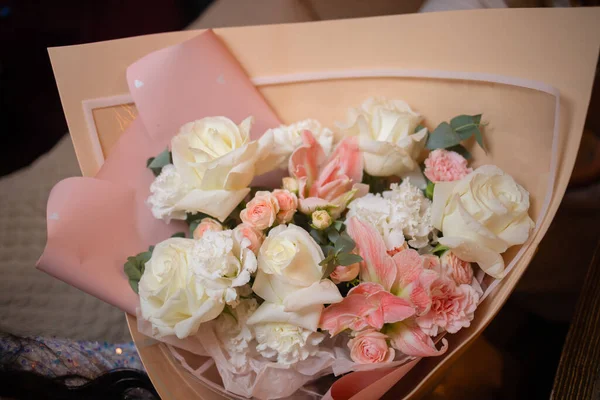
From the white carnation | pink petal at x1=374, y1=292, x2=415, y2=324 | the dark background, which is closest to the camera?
pink petal at x1=374, y1=292, x2=415, y2=324

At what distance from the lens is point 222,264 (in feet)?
1.55

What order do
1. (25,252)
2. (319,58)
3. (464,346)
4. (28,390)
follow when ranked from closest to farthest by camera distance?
(464,346)
(28,390)
(319,58)
(25,252)

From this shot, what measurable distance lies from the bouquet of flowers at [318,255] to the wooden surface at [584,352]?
157 mm

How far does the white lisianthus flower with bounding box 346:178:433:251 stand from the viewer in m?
0.53

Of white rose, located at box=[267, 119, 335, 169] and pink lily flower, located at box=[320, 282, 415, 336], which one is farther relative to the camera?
→ white rose, located at box=[267, 119, 335, 169]

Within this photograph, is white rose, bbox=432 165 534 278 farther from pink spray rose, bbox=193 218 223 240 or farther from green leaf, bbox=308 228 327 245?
pink spray rose, bbox=193 218 223 240

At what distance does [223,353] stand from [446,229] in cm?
31

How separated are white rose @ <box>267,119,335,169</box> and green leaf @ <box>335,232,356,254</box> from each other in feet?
0.51

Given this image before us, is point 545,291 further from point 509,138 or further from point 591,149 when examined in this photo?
point 509,138

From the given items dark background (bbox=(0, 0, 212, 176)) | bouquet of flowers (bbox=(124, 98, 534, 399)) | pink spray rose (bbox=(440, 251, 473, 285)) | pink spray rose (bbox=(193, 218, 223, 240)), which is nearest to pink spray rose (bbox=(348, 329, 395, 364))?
bouquet of flowers (bbox=(124, 98, 534, 399))

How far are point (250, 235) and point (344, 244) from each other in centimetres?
10

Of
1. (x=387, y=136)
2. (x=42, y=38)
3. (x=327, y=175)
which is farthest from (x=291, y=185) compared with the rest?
(x=42, y=38)

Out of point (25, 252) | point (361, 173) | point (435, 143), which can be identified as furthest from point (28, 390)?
point (435, 143)

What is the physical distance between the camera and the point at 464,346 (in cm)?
51
